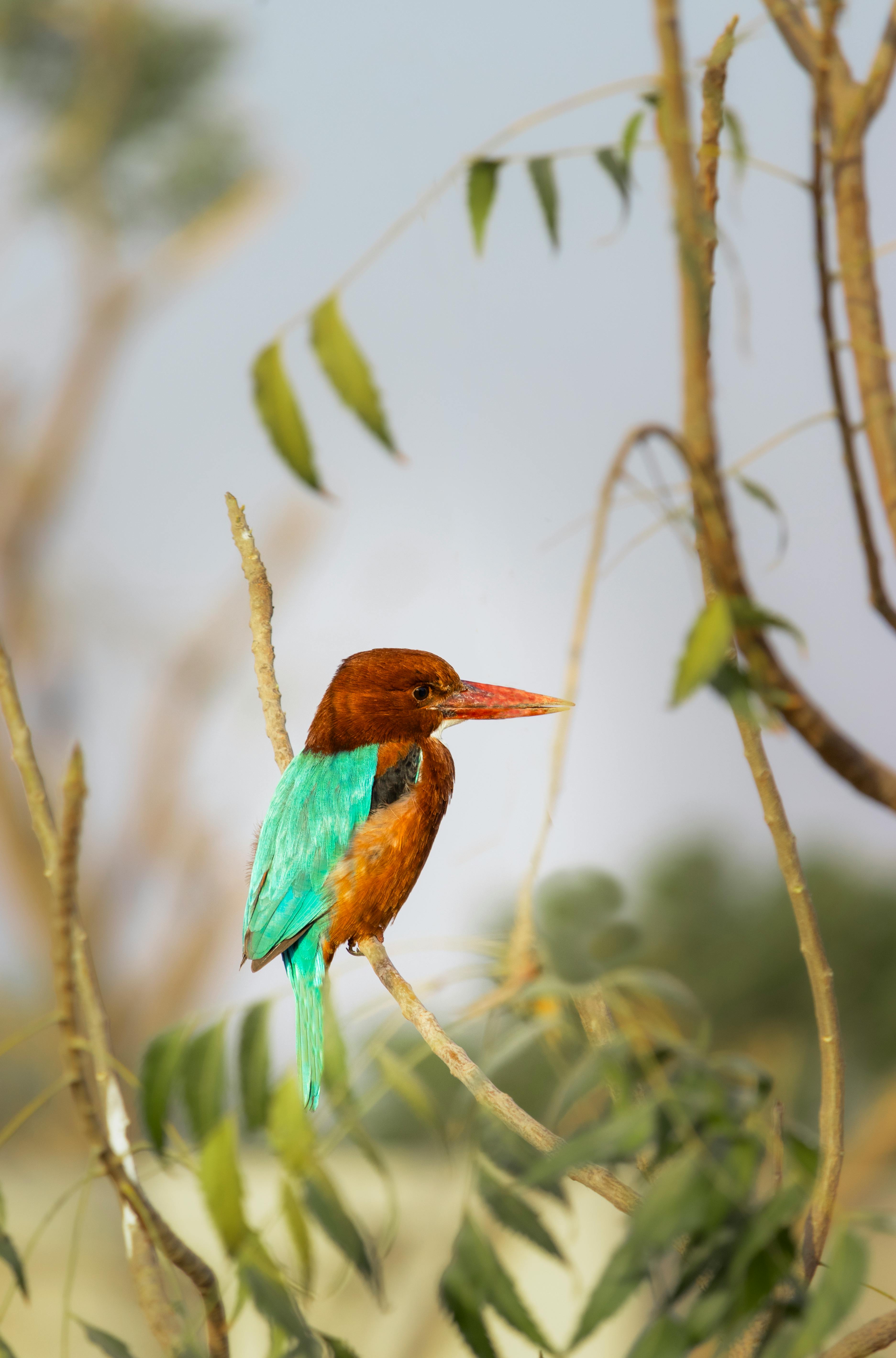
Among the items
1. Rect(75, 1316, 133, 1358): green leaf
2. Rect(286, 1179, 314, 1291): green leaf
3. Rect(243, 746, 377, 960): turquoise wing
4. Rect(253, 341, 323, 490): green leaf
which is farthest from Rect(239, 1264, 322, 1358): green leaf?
Rect(253, 341, 323, 490): green leaf

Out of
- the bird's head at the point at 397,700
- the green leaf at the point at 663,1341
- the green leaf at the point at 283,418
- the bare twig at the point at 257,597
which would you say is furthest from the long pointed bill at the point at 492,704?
the green leaf at the point at 663,1341

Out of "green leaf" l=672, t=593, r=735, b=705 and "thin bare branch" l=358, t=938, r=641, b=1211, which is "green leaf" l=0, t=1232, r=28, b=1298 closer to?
"thin bare branch" l=358, t=938, r=641, b=1211

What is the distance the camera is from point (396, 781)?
716 mm

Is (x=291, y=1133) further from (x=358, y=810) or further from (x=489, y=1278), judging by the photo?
(x=358, y=810)

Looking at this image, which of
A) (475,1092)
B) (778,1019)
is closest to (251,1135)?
(475,1092)

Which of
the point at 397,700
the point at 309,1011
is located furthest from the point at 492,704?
the point at 309,1011

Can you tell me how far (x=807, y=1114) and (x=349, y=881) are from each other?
242 centimetres

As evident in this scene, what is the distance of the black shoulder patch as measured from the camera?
2.32 feet

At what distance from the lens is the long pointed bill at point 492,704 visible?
27.2 inches

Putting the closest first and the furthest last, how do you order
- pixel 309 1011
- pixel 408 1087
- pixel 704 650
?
pixel 704 650 < pixel 408 1087 < pixel 309 1011

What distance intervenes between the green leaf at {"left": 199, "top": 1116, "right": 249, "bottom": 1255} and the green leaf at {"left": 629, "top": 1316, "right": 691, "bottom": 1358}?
146 mm

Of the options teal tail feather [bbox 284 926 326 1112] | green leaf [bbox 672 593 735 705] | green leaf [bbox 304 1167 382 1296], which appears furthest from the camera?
teal tail feather [bbox 284 926 326 1112]

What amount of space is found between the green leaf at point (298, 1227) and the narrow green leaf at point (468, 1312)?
0.20 feet

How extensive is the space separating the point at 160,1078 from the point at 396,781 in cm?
27
